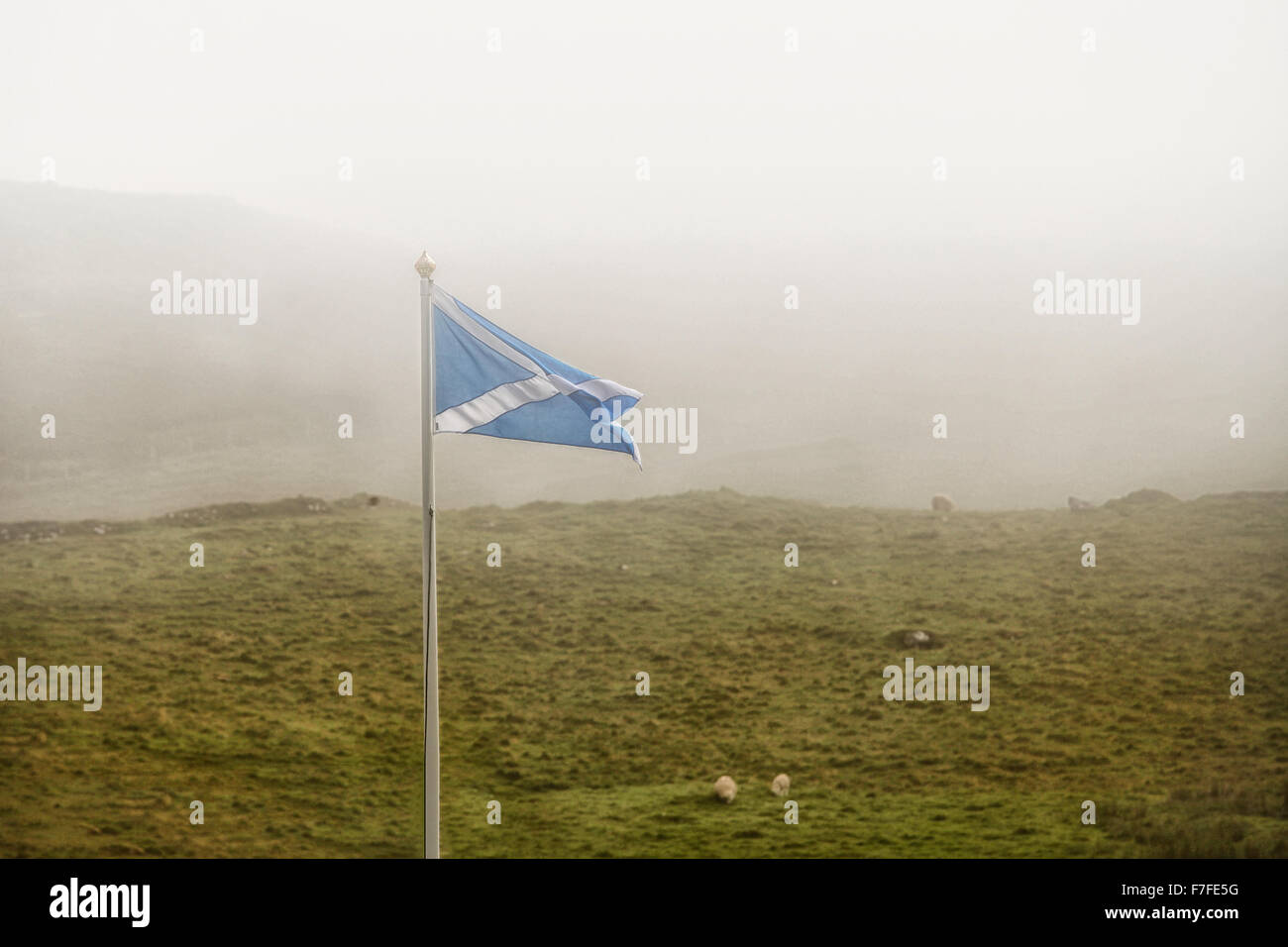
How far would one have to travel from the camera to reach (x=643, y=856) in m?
11.4

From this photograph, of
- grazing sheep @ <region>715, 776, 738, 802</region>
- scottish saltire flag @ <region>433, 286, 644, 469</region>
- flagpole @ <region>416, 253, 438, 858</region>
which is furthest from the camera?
grazing sheep @ <region>715, 776, 738, 802</region>

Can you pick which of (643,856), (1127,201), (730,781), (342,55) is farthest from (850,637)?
(342,55)

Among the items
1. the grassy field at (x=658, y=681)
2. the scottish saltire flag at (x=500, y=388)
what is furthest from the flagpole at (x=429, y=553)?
the grassy field at (x=658, y=681)

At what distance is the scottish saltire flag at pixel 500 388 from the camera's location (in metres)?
8.20

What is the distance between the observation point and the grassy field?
11562mm

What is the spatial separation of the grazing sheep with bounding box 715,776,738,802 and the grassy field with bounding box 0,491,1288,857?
18 cm

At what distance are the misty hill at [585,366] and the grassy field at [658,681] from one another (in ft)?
1.61

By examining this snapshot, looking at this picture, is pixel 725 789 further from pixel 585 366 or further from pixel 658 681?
pixel 585 366

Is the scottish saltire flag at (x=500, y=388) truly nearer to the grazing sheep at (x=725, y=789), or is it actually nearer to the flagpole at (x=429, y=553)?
the flagpole at (x=429, y=553)

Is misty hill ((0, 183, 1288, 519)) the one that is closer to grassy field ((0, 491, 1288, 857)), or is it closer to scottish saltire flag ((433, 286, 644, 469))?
grassy field ((0, 491, 1288, 857))

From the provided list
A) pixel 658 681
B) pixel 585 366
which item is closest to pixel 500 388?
pixel 658 681

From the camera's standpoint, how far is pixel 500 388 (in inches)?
324

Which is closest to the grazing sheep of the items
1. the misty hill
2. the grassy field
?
the grassy field

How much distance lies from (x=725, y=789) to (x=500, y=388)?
19.0 feet
